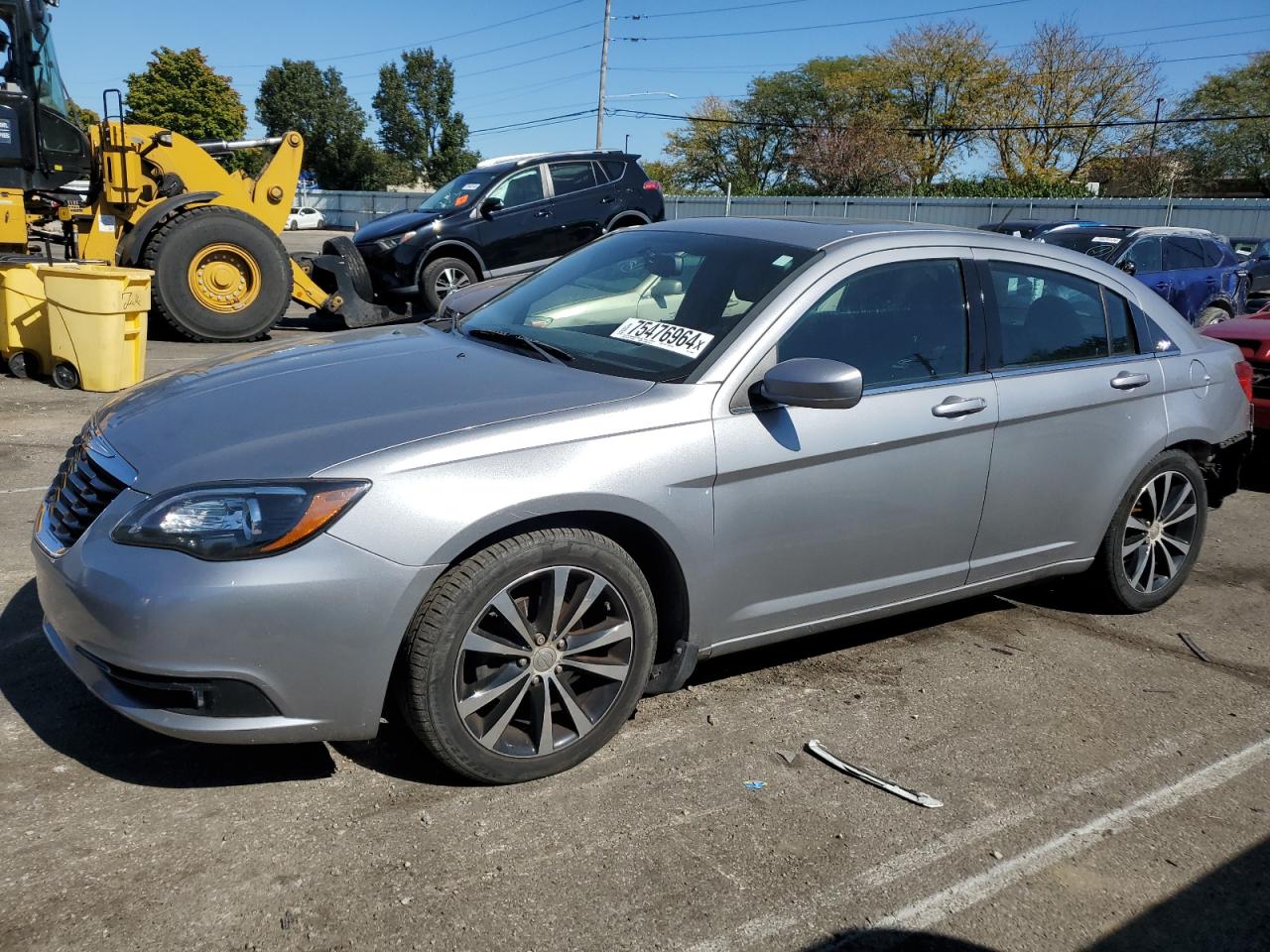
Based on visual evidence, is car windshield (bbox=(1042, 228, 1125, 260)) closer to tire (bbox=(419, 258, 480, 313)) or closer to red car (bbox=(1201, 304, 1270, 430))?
red car (bbox=(1201, 304, 1270, 430))

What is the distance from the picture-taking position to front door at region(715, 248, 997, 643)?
3.43 m

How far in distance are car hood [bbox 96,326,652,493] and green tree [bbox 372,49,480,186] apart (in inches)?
3060

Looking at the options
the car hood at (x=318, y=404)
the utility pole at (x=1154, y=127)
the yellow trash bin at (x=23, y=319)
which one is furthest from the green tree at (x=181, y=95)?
the car hood at (x=318, y=404)

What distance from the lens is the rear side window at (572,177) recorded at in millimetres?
13859

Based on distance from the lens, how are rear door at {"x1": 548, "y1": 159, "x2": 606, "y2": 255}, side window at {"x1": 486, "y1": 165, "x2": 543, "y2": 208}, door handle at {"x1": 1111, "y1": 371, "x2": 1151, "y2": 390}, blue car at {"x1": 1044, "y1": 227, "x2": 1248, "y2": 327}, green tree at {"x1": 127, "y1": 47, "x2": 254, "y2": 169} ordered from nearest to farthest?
door handle at {"x1": 1111, "y1": 371, "x2": 1151, "y2": 390}
blue car at {"x1": 1044, "y1": 227, "x2": 1248, "y2": 327}
side window at {"x1": 486, "y1": 165, "x2": 543, "y2": 208}
rear door at {"x1": 548, "y1": 159, "x2": 606, "y2": 255}
green tree at {"x1": 127, "y1": 47, "x2": 254, "y2": 169}

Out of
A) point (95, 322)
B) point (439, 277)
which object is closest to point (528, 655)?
point (95, 322)

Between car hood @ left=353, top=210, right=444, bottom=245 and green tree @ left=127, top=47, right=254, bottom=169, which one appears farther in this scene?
green tree @ left=127, top=47, right=254, bottom=169

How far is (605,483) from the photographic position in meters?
3.09

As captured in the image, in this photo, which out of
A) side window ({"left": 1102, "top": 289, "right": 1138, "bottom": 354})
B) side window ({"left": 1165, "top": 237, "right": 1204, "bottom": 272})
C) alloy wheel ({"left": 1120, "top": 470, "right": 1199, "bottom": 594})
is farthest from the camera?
side window ({"left": 1165, "top": 237, "right": 1204, "bottom": 272})

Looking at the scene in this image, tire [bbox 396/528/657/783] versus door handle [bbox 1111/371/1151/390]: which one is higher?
door handle [bbox 1111/371/1151/390]

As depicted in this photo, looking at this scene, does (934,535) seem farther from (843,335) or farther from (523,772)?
(523,772)

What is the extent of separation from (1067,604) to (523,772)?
2972mm

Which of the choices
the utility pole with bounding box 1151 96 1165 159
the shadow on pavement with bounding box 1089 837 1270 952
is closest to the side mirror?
the shadow on pavement with bounding box 1089 837 1270 952

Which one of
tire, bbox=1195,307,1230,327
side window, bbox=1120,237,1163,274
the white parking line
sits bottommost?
the white parking line
